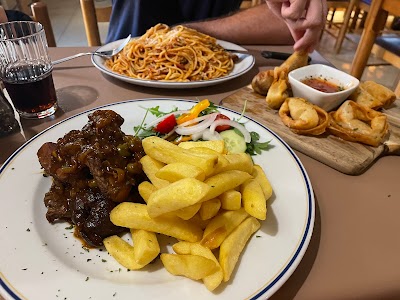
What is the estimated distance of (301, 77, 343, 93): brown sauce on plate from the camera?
93.6 inches

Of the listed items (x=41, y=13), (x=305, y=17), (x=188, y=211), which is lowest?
(x=41, y=13)

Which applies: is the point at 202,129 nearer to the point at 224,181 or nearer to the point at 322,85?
the point at 224,181

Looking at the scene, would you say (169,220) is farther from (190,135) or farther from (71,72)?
(71,72)

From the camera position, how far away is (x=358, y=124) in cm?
207

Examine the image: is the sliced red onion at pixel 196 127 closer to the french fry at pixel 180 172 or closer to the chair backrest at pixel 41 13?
the french fry at pixel 180 172

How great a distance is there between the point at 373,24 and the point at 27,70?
3924mm

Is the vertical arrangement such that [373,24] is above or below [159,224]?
below

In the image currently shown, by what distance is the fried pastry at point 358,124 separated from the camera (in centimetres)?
198

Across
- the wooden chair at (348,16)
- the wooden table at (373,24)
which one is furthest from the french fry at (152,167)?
the wooden chair at (348,16)

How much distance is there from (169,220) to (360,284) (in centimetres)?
75

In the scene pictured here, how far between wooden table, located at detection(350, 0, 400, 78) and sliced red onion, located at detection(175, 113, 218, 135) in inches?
121

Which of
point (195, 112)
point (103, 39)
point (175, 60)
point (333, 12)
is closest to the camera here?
point (195, 112)

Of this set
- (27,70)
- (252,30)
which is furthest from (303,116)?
(27,70)

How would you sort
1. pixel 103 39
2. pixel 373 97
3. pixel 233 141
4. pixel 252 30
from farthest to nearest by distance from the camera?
1. pixel 103 39
2. pixel 252 30
3. pixel 373 97
4. pixel 233 141
